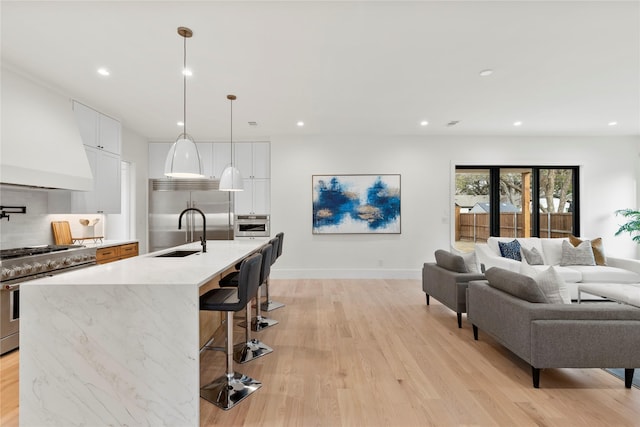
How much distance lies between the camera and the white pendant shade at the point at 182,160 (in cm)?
238

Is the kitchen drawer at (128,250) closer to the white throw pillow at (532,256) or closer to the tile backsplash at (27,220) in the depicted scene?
the tile backsplash at (27,220)

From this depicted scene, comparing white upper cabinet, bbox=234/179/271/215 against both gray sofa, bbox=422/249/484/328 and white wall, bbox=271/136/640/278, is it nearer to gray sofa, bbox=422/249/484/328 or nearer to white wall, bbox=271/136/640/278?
white wall, bbox=271/136/640/278

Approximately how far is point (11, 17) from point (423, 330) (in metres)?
4.54

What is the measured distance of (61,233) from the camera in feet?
12.1

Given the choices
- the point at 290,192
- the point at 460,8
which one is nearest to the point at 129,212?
the point at 290,192

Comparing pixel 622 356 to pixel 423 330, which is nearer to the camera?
pixel 622 356

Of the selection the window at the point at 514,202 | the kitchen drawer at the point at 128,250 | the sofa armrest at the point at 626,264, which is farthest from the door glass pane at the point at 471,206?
the kitchen drawer at the point at 128,250

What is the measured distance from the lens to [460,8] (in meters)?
2.12

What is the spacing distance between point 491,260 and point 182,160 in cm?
435

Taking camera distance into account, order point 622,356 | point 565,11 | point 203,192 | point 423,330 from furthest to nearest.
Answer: point 203,192, point 423,330, point 565,11, point 622,356

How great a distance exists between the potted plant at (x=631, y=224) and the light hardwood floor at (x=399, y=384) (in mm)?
4161

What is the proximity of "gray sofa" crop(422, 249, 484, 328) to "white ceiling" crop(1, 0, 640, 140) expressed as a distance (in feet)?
6.92

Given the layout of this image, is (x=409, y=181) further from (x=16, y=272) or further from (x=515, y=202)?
(x=16, y=272)

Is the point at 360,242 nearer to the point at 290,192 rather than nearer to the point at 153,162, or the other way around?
the point at 290,192
